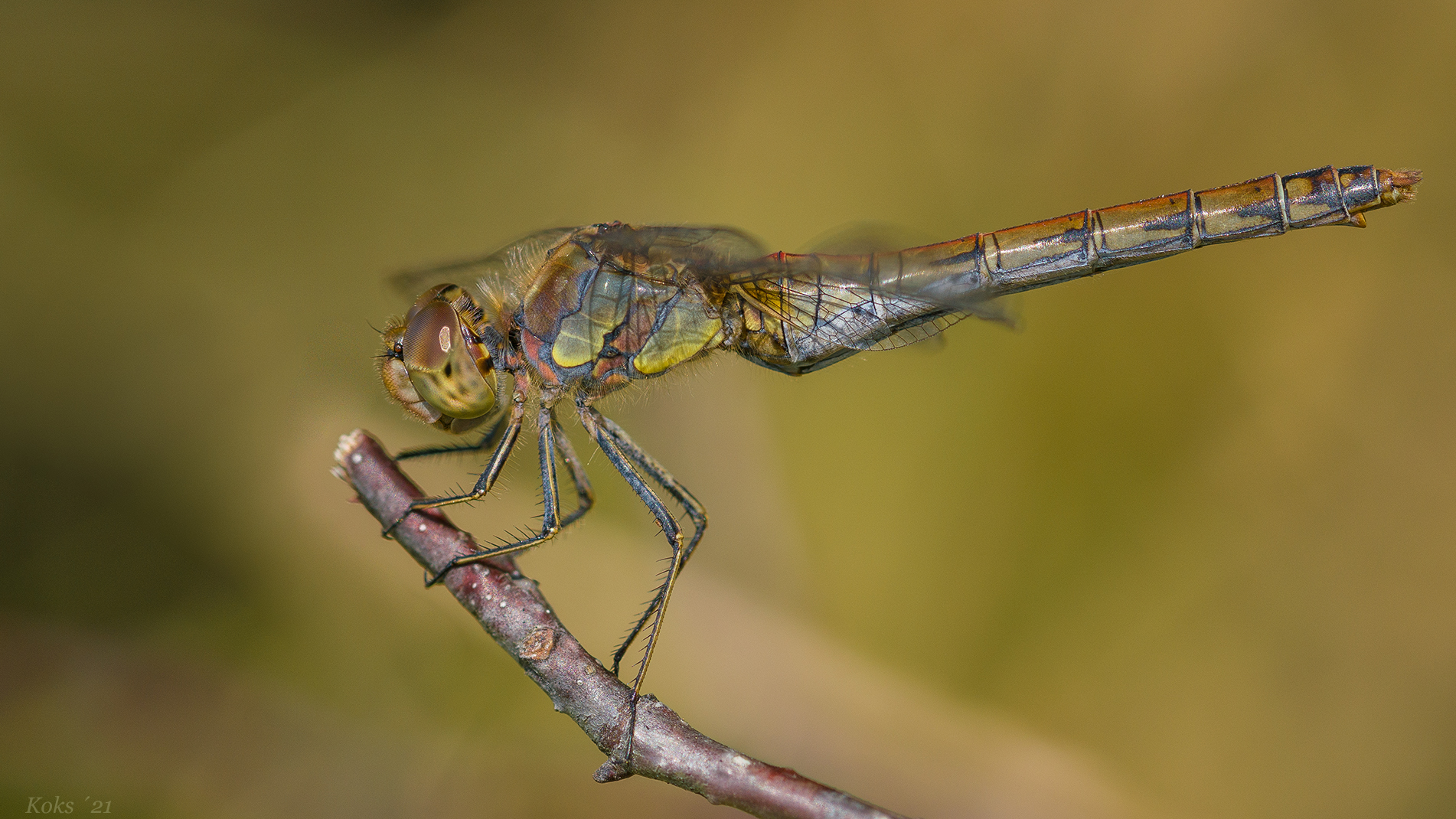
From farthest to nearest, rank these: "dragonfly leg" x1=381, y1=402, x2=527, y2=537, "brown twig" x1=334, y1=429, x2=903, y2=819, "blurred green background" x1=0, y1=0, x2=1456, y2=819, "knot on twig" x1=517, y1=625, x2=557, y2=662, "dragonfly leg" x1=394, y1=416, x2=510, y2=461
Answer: "blurred green background" x1=0, y1=0, x2=1456, y2=819, "dragonfly leg" x1=394, y1=416, x2=510, y2=461, "dragonfly leg" x1=381, y1=402, x2=527, y2=537, "knot on twig" x1=517, y1=625, x2=557, y2=662, "brown twig" x1=334, y1=429, x2=903, y2=819

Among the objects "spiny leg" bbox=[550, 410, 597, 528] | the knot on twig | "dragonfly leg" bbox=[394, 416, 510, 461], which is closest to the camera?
the knot on twig

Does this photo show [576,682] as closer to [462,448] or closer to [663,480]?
[663,480]

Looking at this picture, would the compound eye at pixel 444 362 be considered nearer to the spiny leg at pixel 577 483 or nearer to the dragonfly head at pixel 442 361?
the dragonfly head at pixel 442 361

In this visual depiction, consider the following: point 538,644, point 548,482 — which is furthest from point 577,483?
point 538,644

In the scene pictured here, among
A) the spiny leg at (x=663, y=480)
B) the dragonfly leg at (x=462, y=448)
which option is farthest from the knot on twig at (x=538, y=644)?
the dragonfly leg at (x=462, y=448)

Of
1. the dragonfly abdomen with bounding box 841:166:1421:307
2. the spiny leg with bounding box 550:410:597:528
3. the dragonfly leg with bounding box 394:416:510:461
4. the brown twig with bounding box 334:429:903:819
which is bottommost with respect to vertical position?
the brown twig with bounding box 334:429:903:819

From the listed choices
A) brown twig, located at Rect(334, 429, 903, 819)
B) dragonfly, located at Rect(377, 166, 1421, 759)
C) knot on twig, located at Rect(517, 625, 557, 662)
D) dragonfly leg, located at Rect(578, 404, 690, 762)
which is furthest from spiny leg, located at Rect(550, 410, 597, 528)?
knot on twig, located at Rect(517, 625, 557, 662)

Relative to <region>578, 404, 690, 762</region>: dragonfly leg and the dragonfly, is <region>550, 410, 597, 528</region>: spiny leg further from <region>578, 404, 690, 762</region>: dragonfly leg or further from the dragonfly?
<region>578, 404, 690, 762</region>: dragonfly leg
